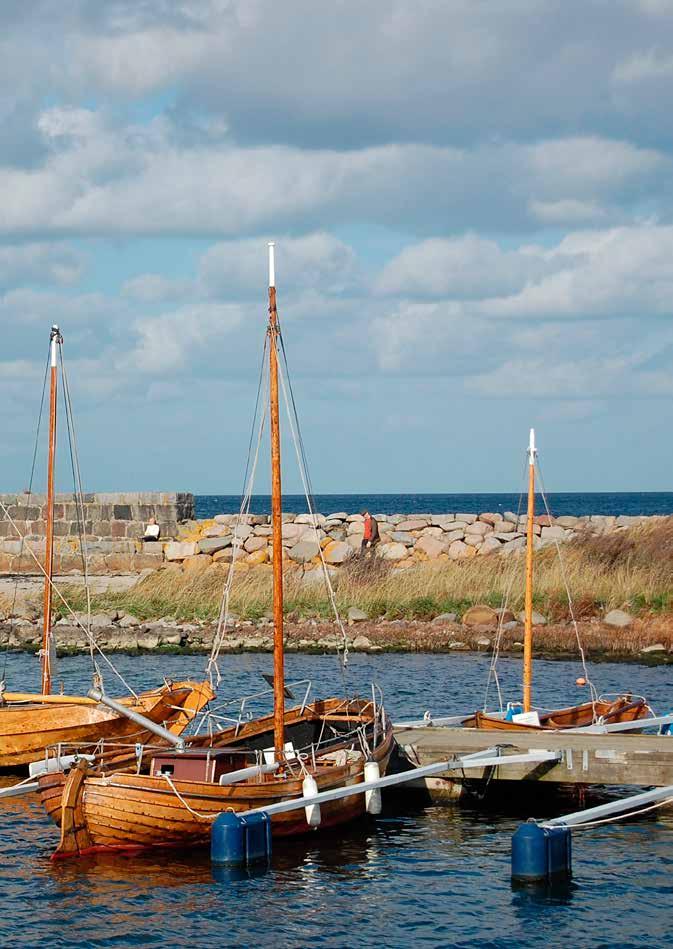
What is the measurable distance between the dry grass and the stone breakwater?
1894 mm

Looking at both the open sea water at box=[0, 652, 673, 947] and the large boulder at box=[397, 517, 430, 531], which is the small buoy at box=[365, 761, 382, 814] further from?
the large boulder at box=[397, 517, 430, 531]

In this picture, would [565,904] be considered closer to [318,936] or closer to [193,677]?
[318,936]

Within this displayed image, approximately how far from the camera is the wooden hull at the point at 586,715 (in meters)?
23.3

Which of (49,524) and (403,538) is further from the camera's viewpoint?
(403,538)

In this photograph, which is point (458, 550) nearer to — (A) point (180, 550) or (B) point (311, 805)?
(A) point (180, 550)

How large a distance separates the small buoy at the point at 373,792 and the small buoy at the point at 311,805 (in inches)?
44.7

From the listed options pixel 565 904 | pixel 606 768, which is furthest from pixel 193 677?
pixel 565 904

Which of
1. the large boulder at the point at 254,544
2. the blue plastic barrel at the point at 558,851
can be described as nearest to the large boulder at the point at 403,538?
the large boulder at the point at 254,544

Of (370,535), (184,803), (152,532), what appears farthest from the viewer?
(152,532)

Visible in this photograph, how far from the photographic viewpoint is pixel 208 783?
1778 centimetres

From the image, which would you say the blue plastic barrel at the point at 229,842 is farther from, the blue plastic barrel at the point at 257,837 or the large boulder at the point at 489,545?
the large boulder at the point at 489,545

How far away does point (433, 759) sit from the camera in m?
21.5

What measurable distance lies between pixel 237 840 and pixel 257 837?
0.32 m

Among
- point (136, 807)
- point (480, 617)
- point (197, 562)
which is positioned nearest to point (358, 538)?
point (197, 562)
